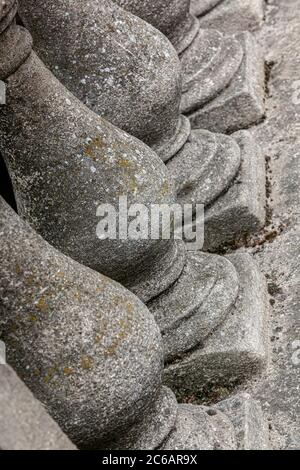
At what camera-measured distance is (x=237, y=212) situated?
3.96 metres

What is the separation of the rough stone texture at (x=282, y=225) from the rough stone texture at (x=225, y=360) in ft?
0.26

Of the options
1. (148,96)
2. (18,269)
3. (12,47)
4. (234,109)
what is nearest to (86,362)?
(18,269)

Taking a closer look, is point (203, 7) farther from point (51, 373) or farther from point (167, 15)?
point (51, 373)

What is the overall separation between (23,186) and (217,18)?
284 cm

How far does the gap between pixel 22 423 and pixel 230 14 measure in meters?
3.95

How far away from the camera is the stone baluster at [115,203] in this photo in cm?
301

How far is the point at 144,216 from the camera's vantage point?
3234mm

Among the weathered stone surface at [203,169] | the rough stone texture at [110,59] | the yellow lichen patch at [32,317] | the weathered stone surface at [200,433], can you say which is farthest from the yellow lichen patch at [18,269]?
the weathered stone surface at [203,169]

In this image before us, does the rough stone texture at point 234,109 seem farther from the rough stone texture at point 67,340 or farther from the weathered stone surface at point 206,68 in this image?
the rough stone texture at point 67,340

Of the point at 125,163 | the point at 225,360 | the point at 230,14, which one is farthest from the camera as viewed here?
the point at 230,14

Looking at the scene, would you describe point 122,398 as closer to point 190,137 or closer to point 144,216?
point 144,216

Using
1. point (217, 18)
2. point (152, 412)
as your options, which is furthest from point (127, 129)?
point (217, 18)

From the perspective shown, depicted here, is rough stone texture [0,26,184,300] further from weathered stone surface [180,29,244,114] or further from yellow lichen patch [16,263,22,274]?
weathered stone surface [180,29,244,114]
